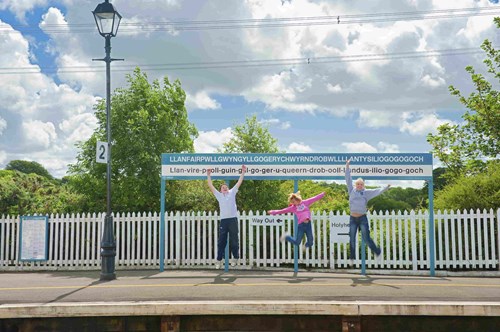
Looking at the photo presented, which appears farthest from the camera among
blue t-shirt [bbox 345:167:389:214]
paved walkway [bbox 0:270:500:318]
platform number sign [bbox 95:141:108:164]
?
platform number sign [bbox 95:141:108:164]

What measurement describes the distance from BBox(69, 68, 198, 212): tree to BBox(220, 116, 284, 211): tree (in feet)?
8.50

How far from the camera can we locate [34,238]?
1534cm

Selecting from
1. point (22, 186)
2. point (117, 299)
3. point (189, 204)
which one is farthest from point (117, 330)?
point (22, 186)

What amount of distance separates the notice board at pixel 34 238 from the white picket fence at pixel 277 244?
17cm

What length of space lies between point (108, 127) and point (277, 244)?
5.63 meters

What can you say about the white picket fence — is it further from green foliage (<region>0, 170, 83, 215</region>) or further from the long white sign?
green foliage (<region>0, 170, 83, 215</region>)

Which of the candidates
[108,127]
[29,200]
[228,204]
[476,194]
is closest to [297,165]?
[228,204]

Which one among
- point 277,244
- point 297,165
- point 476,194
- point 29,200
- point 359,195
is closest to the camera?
point 359,195

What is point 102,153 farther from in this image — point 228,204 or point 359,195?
point 359,195

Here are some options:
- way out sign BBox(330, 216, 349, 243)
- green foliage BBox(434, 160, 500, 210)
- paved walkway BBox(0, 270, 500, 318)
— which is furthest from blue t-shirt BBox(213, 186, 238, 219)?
green foliage BBox(434, 160, 500, 210)

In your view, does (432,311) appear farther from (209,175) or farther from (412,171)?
(209,175)

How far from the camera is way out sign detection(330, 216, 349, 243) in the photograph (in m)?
13.5

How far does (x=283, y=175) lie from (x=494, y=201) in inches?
256

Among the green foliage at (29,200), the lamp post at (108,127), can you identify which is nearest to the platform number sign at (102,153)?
the lamp post at (108,127)
